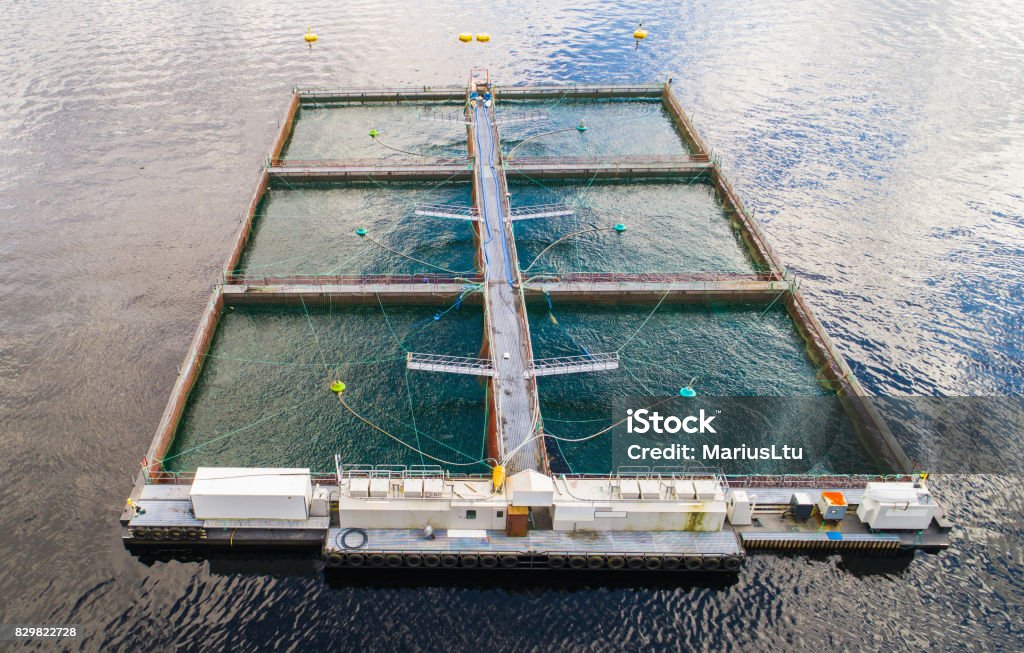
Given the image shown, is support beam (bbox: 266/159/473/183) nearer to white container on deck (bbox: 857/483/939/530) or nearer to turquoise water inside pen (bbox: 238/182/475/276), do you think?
turquoise water inside pen (bbox: 238/182/475/276)

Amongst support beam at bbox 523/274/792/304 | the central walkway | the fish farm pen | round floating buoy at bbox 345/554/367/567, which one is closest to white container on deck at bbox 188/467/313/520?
the fish farm pen

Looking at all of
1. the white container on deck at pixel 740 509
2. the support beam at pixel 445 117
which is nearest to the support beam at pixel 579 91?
the support beam at pixel 445 117

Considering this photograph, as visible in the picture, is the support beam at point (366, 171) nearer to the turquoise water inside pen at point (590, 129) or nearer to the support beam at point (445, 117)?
the turquoise water inside pen at point (590, 129)

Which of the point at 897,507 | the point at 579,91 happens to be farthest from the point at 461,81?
the point at 897,507

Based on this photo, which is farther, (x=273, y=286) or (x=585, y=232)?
(x=585, y=232)

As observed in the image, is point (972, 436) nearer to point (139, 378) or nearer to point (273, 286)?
point (273, 286)

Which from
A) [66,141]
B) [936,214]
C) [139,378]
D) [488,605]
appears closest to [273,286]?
[139,378]
